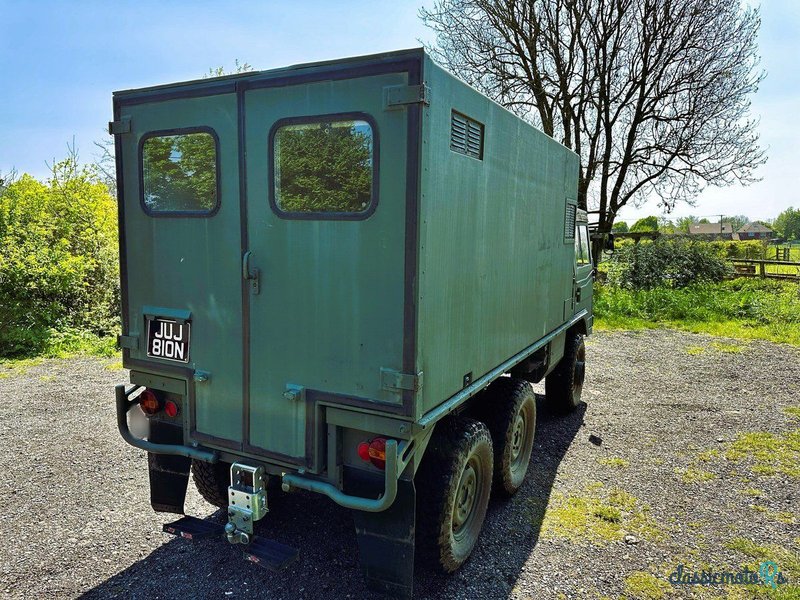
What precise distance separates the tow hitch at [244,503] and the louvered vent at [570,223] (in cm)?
397

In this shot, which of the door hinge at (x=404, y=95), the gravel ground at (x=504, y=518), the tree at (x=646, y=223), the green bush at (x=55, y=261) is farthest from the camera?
the tree at (x=646, y=223)

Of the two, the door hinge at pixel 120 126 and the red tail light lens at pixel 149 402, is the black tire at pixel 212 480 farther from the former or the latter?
the door hinge at pixel 120 126

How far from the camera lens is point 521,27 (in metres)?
17.3

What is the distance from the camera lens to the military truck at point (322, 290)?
9.26 feet

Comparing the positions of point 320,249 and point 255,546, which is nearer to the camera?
point 320,249

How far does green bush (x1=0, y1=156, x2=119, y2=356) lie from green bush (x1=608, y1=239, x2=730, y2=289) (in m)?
13.9

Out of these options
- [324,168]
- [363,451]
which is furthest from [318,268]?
[363,451]

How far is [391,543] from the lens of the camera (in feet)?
9.95

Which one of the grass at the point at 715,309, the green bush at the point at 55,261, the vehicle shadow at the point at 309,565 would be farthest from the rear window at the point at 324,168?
the grass at the point at 715,309

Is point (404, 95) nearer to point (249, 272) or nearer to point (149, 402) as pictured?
point (249, 272)

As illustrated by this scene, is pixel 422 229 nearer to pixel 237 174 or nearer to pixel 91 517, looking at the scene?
pixel 237 174

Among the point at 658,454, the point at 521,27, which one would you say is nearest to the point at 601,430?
the point at 658,454

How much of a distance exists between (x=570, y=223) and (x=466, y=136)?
2.98m

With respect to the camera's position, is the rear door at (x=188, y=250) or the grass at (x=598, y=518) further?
the grass at (x=598, y=518)
